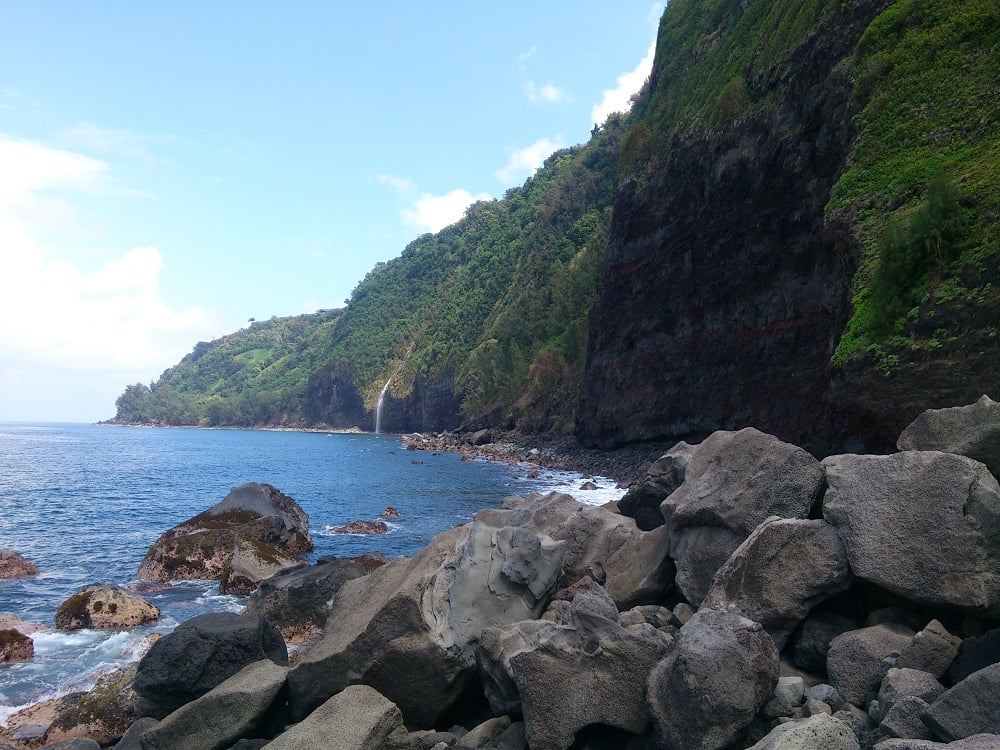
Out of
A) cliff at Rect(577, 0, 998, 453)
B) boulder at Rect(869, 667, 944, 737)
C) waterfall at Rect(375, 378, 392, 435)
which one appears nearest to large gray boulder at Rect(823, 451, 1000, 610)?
boulder at Rect(869, 667, 944, 737)

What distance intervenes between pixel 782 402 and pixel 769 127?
51.3 ft

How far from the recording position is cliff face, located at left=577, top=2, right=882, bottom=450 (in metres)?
32.0

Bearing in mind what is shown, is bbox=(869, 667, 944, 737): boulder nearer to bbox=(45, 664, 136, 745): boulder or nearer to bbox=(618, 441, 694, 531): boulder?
bbox=(618, 441, 694, 531): boulder

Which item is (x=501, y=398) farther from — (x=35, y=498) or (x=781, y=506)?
(x=781, y=506)

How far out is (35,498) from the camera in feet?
149

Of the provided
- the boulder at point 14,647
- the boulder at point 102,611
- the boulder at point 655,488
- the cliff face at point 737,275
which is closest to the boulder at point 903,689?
the boulder at point 655,488

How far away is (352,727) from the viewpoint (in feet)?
27.6

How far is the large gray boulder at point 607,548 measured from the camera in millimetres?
11164

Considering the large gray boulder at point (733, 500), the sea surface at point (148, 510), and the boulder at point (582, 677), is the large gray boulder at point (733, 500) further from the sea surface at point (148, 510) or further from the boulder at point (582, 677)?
the sea surface at point (148, 510)

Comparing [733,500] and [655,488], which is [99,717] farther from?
[733,500]

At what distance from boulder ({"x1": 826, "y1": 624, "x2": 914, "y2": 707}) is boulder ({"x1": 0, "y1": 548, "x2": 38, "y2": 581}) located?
2683 cm

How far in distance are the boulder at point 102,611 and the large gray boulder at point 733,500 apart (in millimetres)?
15332

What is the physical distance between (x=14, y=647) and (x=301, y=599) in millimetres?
6697

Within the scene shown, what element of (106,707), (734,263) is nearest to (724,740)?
(106,707)
